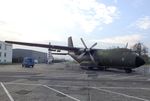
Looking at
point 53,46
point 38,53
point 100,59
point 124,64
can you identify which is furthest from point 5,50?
point 124,64

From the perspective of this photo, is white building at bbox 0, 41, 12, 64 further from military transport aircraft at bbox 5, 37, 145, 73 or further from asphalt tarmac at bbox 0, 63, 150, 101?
asphalt tarmac at bbox 0, 63, 150, 101

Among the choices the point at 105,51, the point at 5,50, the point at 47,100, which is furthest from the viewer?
the point at 5,50

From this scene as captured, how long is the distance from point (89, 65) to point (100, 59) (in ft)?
8.44

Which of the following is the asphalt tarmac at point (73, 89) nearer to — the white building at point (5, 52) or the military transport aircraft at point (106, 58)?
the military transport aircraft at point (106, 58)

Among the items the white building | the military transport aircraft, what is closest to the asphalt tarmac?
the military transport aircraft

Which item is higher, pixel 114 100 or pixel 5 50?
pixel 5 50

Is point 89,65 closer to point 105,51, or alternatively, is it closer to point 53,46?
point 105,51

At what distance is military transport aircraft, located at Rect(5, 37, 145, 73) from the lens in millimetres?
28834

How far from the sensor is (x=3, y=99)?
9.59 m

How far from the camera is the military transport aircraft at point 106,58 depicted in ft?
94.6

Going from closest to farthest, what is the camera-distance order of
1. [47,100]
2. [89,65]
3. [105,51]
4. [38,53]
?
[47,100], [105,51], [89,65], [38,53]

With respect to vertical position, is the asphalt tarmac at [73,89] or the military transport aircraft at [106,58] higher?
the military transport aircraft at [106,58]

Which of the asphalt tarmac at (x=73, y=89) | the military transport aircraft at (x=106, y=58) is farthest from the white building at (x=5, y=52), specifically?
the asphalt tarmac at (x=73, y=89)

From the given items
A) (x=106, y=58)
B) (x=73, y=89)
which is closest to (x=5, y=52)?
(x=106, y=58)
